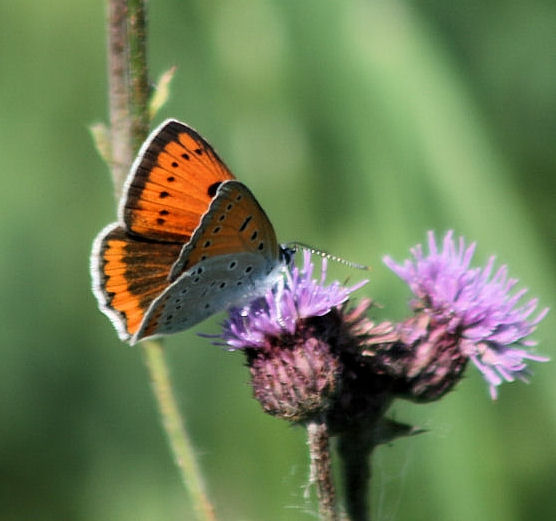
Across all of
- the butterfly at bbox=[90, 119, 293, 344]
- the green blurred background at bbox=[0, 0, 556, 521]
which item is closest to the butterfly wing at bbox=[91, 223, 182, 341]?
the butterfly at bbox=[90, 119, 293, 344]

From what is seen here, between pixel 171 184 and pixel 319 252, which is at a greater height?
pixel 171 184

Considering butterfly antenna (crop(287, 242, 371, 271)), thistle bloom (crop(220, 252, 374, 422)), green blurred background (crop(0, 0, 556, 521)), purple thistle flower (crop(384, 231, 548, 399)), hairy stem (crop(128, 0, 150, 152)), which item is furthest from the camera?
green blurred background (crop(0, 0, 556, 521))

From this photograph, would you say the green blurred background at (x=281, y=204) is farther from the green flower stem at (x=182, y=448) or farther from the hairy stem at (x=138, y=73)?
the hairy stem at (x=138, y=73)

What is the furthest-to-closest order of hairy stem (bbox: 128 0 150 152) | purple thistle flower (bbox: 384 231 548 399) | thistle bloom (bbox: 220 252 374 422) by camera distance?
purple thistle flower (bbox: 384 231 548 399) → thistle bloom (bbox: 220 252 374 422) → hairy stem (bbox: 128 0 150 152)

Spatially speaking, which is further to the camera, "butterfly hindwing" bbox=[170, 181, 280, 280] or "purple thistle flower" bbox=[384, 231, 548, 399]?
"purple thistle flower" bbox=[384, 231, 548, 399]

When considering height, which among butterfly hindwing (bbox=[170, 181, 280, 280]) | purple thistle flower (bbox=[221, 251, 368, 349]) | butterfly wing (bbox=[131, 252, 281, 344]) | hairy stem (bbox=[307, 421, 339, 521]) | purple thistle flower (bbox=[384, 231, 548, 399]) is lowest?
hairy stem (bbox=[307, 421, 339, 521])

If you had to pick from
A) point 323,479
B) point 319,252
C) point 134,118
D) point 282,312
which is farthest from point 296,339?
point 134,118

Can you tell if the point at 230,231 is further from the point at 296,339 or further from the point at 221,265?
the point at 296,339

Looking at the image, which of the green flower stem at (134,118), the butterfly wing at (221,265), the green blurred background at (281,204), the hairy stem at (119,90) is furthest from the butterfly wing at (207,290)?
the green blurred background at (281,204)

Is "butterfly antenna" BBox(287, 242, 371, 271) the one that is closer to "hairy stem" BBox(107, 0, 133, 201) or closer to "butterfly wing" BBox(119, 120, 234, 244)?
"butterfly wing" BBox(119, 120, 234, 244)
